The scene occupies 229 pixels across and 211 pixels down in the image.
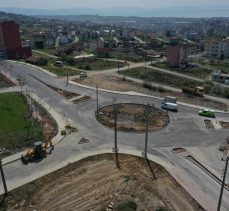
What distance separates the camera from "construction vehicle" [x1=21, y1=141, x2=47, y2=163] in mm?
34125

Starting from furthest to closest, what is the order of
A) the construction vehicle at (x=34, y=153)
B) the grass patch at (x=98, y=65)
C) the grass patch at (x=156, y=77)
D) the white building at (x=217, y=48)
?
the white building at (x=217, y=48), the grass patch at (x=98, y=65), the grass patch at (x=156, y=77), the construction vehicle at (x=34, y=153)

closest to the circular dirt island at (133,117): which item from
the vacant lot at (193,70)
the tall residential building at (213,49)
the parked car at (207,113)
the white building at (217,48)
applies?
the parked car at (207,113)

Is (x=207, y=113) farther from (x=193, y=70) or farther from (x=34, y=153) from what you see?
(x=193, y=70)

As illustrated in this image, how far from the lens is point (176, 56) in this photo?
9638cm

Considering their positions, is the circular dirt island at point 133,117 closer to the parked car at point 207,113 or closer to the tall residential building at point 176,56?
the parked car at point 207,113

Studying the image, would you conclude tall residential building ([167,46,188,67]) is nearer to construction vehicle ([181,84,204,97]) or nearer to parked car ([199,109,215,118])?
construction vehicle ([181,84,204,97])

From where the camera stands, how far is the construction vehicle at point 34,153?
3412cm

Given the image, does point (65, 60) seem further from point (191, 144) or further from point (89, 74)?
point (191, 144)

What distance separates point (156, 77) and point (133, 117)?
3189 cm

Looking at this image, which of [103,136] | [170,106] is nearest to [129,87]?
[170,106]

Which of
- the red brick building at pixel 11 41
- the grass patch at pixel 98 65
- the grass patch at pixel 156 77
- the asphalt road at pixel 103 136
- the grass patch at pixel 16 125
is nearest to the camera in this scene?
the asphalt road at pixel 103 136

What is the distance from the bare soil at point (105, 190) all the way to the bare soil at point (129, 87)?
89.2 feet

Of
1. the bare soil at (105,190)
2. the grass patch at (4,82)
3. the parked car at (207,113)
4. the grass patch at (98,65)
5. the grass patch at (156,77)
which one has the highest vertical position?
the grass patch at (98,65)

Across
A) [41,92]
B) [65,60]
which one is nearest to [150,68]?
[65,60]
